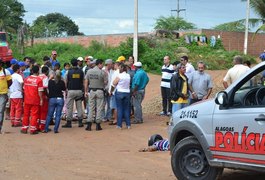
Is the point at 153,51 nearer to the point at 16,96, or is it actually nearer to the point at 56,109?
the point at 16,96

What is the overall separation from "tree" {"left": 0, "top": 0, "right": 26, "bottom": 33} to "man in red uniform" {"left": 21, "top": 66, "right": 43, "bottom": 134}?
164 ft

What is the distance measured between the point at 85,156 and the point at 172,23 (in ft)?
168

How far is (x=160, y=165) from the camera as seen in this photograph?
28.8 ft

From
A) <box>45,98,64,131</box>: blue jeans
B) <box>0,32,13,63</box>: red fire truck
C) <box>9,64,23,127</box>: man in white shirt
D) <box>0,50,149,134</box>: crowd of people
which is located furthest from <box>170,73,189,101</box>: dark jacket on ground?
<box>0,32,13,63</box>: red fire truck

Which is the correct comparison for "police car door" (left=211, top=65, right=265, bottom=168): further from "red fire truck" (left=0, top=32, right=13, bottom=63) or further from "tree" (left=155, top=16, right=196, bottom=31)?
"tree" (left=155, top=16, right=196, bottom=31)

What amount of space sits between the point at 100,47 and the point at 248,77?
111ft

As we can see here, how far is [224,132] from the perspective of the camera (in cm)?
659

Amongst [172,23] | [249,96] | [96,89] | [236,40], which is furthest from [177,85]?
[172,23]

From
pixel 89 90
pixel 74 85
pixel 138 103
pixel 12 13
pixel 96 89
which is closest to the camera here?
pixel 96 89

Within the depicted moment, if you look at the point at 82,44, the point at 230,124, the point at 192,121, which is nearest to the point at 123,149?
the point at 192,121

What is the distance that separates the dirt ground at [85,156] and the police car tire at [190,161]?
0.61 meters

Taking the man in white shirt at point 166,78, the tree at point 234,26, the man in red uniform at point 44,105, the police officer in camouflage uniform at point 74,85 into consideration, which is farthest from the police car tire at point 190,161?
the tree at point 234,26

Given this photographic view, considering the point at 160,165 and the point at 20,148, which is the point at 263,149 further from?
the point at 20,148

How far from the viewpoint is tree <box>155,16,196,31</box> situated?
5714 cm
